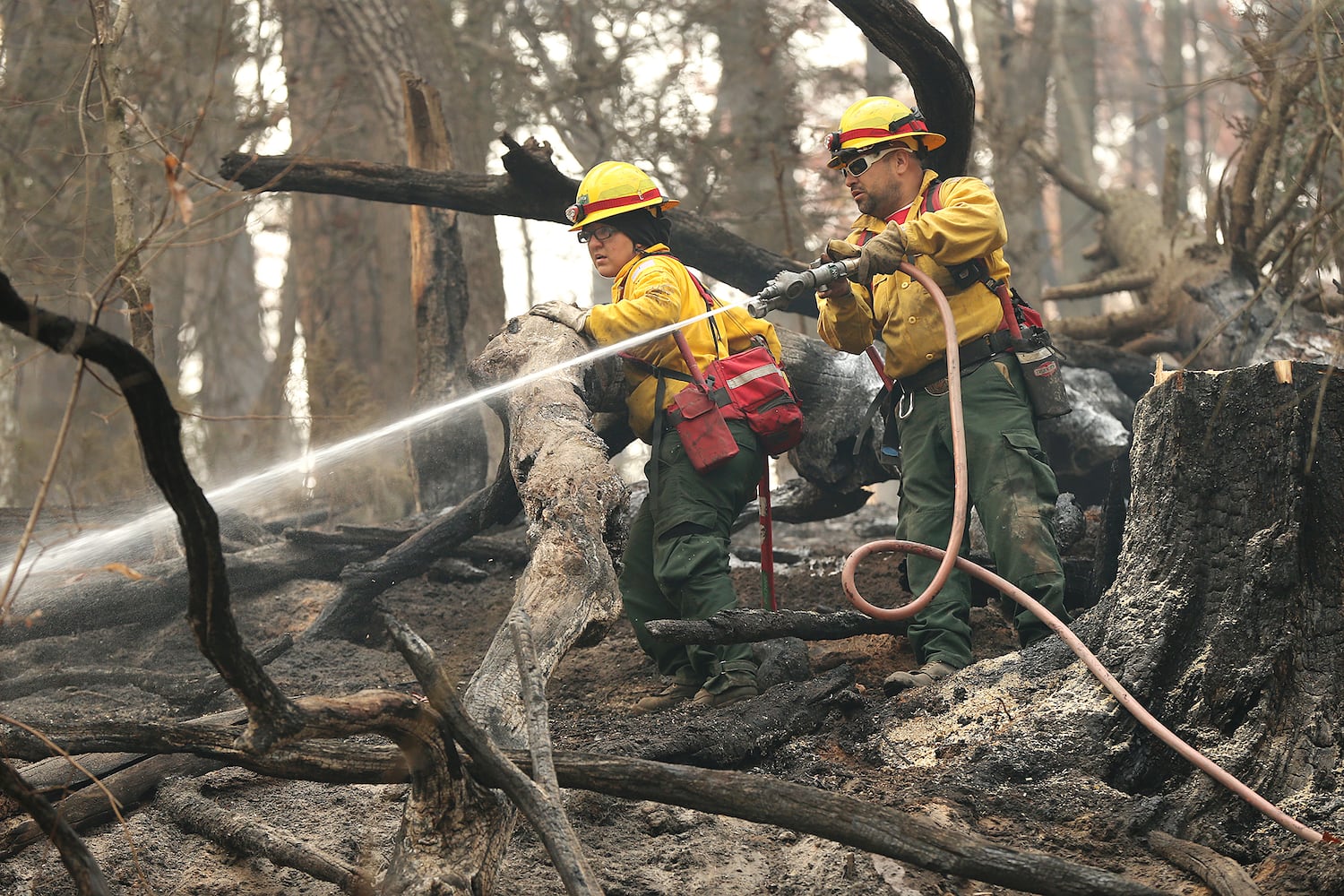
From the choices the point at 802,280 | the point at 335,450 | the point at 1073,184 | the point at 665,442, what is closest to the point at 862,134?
the point at 802,280

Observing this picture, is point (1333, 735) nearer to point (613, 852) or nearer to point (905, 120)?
point (613, 852)

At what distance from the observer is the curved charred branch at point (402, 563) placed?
5.91 metres

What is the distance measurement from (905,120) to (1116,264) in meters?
5.28

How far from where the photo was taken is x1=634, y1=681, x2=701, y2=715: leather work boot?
4727 mm

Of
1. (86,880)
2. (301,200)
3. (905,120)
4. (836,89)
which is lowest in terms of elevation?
(86,880)

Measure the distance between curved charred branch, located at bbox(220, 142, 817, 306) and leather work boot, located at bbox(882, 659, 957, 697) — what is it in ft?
8.72

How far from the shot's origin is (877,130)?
4.74 m

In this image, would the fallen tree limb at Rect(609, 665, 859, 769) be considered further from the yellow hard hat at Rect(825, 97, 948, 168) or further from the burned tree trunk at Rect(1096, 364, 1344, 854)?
the yellow hard hat at Rect(825, 97, 948, 168)

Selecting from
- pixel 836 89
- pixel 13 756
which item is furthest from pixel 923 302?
pixel 836 89

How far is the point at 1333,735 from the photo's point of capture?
10.1 ft

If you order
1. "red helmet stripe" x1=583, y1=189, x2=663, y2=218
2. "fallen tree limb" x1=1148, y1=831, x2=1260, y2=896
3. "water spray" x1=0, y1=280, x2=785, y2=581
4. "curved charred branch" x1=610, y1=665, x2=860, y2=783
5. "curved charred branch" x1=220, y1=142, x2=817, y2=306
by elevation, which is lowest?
"fallen tree limb" x1=1148, y1=831, x2=1260, y2=896

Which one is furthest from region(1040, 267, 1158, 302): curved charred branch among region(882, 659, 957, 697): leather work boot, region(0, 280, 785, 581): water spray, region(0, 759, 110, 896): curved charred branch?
region(0, 759, 110, 896): curved charred branch

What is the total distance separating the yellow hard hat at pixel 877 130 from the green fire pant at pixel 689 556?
1.23m

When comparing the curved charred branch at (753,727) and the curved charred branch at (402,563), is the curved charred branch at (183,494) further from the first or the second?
the curved charred branch at (402,563)
